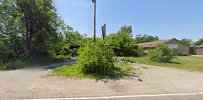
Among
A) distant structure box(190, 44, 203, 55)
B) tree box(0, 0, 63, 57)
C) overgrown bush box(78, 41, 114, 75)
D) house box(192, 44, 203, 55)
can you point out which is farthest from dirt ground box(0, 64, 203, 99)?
distant structure box(190, 44, 203, 55)

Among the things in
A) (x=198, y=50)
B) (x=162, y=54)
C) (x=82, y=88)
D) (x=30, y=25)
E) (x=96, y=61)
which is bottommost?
(x=82, y=88)

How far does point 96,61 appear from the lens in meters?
9.62

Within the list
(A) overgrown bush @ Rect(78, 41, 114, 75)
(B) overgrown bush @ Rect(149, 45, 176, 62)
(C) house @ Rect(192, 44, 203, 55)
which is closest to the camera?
(A) overgrown bush @ Rect(78, 41, 114, 75)

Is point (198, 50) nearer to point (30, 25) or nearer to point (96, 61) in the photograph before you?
point (30, 25)

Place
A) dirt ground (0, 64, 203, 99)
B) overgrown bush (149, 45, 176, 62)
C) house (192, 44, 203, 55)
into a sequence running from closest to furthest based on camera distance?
dirt ground (0, 64, 203, 99)
overgrown bush (149, 45, 176, 62)
house (192, 44, 203, 55)

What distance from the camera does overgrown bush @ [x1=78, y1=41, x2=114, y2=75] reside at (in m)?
9.64

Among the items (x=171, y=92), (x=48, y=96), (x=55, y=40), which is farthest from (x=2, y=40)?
(x=171, y=92)

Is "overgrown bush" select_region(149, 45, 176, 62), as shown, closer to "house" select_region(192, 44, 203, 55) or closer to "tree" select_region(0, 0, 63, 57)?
"tree" select_region(0, 0, 63, 57)

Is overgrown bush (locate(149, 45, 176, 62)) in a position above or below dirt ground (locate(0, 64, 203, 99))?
above

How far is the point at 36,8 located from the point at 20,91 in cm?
1130

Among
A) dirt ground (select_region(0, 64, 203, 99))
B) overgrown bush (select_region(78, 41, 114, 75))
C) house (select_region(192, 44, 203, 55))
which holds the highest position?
house (select_region(192, 44, 203, 55))

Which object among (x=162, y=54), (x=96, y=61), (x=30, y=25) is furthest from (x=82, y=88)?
(x=162, y=54)

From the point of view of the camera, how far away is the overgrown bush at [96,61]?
9641 millimetres

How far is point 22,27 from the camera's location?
16438 mm
